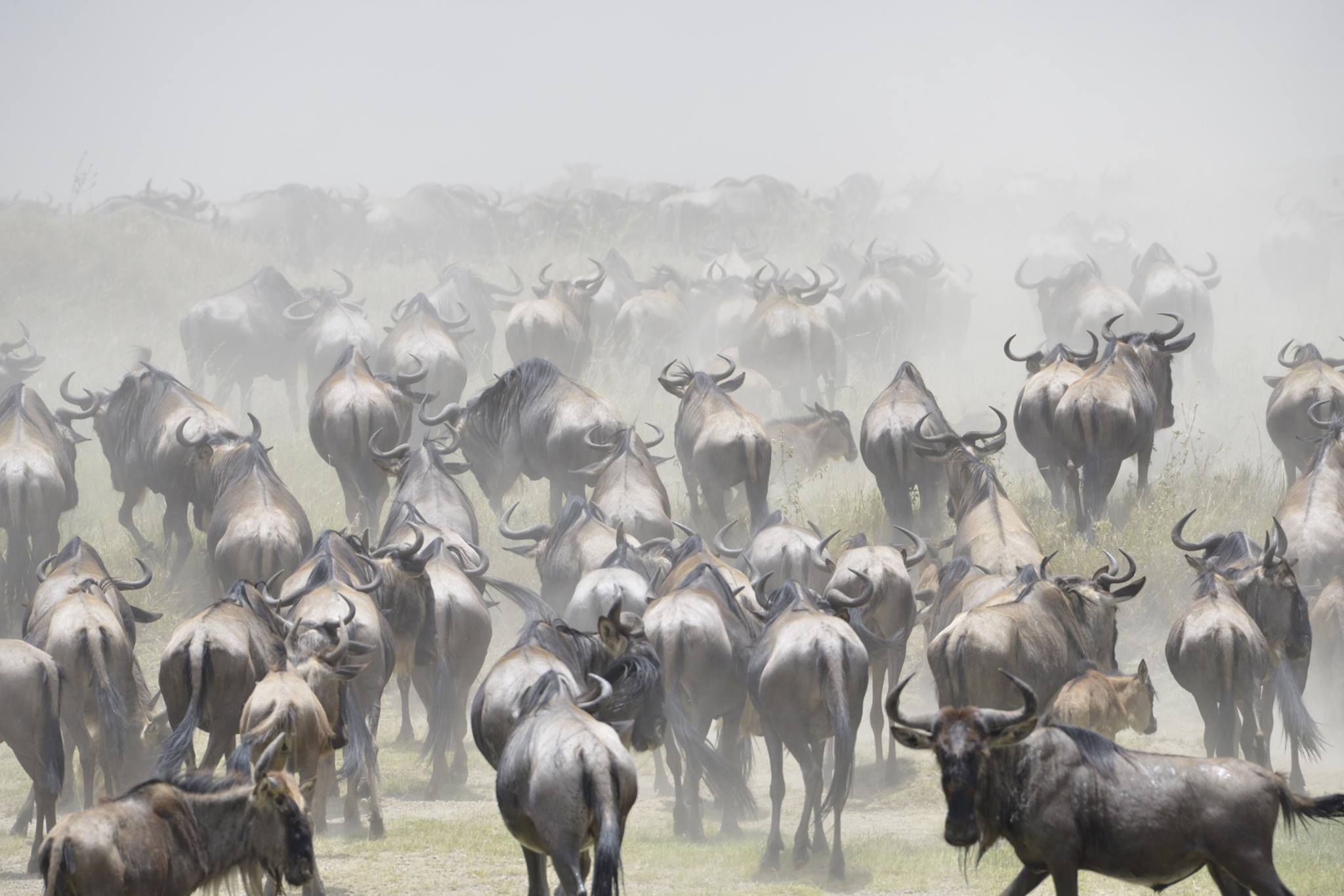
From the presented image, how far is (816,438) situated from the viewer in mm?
15883

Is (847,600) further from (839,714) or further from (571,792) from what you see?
(571,792)

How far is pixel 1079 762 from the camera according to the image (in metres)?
5.60

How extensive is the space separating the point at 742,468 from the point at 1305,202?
25.2 meters

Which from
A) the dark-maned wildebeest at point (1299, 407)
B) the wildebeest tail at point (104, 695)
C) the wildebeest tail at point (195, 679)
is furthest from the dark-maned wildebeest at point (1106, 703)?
the dark-maned wildebeest at point (1299, 407)

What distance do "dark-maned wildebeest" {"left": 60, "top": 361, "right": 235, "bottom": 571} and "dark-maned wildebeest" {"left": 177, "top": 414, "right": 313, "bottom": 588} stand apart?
181 millimetres

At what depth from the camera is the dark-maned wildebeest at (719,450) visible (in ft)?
43.8

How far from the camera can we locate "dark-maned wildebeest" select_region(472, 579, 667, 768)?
22.8 feet

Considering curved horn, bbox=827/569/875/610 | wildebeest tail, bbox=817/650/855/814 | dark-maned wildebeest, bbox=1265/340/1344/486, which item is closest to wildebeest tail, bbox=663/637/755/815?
wildebeest tail, bbox=817/650/855/814

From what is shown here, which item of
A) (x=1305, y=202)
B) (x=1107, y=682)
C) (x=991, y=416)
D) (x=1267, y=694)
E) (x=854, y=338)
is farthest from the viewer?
(x=1305, y=202)

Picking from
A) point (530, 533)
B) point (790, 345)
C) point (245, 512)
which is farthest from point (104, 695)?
point (790, 345)

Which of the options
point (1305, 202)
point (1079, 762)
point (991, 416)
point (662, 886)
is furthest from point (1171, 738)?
point (1305, 202)

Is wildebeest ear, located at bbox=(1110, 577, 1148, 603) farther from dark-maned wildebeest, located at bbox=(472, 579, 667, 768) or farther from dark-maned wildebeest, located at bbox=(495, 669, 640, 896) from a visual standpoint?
dark-maned wildebeest, located at bbox=(495, 669, 640, 896)

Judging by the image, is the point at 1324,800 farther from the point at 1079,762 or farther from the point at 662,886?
the point at 662,886

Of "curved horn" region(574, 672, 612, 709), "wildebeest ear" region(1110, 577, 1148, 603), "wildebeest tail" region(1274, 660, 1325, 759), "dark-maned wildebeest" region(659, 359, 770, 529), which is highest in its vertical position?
"dark-maned wildebeest" region(659, 359, 770, 529)
